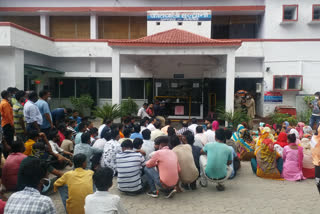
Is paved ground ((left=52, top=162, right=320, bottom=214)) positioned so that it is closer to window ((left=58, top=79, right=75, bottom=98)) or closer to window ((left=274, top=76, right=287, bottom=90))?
window ((left=274, top=76, right=287, bottom=90))

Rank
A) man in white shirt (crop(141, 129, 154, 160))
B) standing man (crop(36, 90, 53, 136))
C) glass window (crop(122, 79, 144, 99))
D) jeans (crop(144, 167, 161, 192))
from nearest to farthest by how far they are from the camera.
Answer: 1. jeans (crop(144, 167, 161, 192))
2. man in white shirt (crop(141, 129, 154, 160))
3. standing man (crop(36, 90, 53, 136))
4. glass window (crop(122, 79, 144, 99))

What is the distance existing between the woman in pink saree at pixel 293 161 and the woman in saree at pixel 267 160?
19 cm

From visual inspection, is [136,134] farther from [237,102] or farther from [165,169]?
[237,102]

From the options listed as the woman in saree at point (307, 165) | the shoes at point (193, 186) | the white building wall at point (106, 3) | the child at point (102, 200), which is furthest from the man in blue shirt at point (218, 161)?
the white building wall at point (106, 3)

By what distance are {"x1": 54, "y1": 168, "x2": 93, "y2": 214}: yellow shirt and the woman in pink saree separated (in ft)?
14.1

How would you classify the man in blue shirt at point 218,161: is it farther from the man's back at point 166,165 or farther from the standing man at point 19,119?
the standing man at point 19,119

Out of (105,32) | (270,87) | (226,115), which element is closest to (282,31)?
(270,87)

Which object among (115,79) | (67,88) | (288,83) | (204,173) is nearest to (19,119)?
(204,173)

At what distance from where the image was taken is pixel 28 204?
2.32 metres

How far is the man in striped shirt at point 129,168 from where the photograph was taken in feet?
15.3

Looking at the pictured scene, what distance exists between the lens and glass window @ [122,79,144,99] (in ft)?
51.6

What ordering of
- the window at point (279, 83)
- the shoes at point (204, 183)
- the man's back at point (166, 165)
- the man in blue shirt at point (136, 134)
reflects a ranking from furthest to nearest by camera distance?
the window at point (279, 83), the man in blue shirt at point (136, 134), the shoes at point (204, 183), the man's back at point (166, 165)

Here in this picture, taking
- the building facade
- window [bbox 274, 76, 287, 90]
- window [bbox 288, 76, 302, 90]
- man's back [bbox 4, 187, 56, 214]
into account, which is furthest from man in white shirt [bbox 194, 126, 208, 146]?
window [bbox 288, 76, 302, 90]

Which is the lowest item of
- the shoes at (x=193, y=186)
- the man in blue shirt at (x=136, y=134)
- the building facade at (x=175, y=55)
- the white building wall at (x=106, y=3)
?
Result: the shoes at (x=193, y=186)
